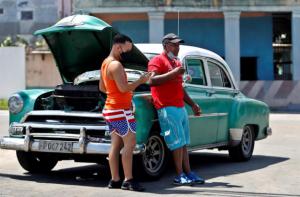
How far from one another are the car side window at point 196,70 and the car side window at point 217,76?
27cm

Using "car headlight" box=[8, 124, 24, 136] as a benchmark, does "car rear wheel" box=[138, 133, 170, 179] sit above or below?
below

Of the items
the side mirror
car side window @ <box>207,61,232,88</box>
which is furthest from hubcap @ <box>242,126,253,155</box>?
the side mirror

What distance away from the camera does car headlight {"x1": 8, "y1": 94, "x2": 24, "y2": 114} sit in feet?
30.3

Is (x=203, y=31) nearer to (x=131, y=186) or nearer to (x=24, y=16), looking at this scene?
(x=24, y=16)

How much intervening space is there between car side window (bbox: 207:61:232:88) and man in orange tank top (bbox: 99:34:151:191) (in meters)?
2.63

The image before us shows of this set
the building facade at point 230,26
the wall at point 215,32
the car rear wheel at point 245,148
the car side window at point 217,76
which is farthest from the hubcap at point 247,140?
the wall at point 215,32

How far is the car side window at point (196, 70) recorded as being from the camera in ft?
33.4

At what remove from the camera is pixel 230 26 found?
32.1 m

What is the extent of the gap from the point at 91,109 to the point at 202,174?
6.57 feet

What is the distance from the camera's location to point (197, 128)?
9.94 meters

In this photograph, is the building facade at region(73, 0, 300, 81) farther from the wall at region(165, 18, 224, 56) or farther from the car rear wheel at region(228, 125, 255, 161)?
the car rear wheel at region(228, 125, 255, 161)

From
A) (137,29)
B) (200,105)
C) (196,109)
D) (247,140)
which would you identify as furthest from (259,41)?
(196,109)

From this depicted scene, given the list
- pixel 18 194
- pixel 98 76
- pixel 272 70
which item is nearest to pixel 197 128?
pixel 98 76

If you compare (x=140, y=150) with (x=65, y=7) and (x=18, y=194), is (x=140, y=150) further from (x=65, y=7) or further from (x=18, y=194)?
(x=65, y=7)
